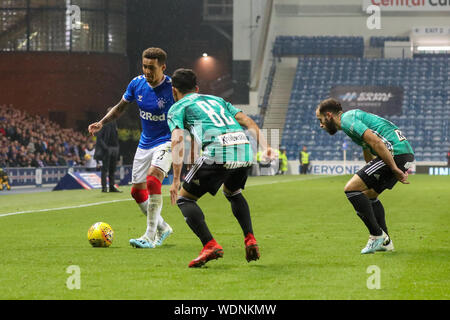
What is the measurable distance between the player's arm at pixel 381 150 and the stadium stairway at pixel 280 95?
36.4 meters

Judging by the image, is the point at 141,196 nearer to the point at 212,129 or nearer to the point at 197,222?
the point at 197,222

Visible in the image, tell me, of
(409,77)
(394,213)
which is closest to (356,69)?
(409,77)

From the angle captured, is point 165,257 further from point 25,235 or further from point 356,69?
point 356,69

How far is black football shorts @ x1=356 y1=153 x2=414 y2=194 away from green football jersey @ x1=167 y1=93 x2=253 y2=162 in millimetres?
1739

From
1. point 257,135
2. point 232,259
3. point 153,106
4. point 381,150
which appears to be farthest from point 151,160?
point 381,150

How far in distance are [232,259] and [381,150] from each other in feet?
6.17

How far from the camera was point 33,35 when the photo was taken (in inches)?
1626

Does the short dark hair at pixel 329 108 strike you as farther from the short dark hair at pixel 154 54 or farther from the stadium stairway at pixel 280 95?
the stadium stairway at pixel 280 95

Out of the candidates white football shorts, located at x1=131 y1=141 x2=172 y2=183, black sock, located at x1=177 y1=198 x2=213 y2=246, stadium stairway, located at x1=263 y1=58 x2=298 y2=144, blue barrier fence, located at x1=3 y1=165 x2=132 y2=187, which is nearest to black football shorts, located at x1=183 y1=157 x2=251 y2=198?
black sock, located at x1=177 y1=198 x2=213 y2=246

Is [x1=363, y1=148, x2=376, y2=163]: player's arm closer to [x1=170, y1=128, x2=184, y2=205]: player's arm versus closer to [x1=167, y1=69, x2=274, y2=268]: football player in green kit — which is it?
[x1=167, y1=69, x2=274, y2=268]: football player in green kit

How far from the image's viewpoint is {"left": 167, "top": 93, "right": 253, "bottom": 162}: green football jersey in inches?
302

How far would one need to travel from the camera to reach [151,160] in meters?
9.82

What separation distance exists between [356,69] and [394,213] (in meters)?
34.9

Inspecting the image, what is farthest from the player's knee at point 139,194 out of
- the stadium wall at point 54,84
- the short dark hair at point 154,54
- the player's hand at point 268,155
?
the stadium wall at point 54,84
